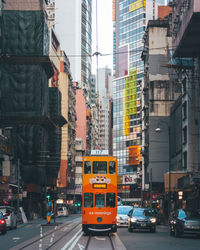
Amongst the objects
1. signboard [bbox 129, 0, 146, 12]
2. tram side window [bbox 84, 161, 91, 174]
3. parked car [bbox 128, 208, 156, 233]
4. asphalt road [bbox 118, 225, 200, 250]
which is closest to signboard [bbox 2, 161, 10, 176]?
parked car [bbox 128, 208, 156, 233]

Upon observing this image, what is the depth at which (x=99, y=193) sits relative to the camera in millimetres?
30141

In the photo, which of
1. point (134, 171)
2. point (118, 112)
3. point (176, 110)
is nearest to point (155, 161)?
point (176, 110)

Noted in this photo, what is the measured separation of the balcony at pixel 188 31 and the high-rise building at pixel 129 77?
124 metres

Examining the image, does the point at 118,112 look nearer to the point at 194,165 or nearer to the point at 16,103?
the point at 16,103

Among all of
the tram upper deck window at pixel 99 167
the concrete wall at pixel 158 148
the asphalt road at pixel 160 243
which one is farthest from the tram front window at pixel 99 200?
the concrete wall at pixel 158 148

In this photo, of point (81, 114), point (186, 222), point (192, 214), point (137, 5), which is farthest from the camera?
point (137, 5)

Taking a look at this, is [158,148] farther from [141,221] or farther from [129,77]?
[129,77]

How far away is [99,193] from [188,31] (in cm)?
1861

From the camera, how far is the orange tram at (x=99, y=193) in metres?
29.4

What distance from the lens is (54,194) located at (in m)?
49.7

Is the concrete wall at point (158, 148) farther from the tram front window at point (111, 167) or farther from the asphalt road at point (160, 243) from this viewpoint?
the asphalt road at point (160, 243)

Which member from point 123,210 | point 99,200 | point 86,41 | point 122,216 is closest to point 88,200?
point 99,200

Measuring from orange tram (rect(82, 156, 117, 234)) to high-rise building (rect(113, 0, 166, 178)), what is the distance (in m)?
143

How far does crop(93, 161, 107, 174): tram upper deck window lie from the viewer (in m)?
29.3
